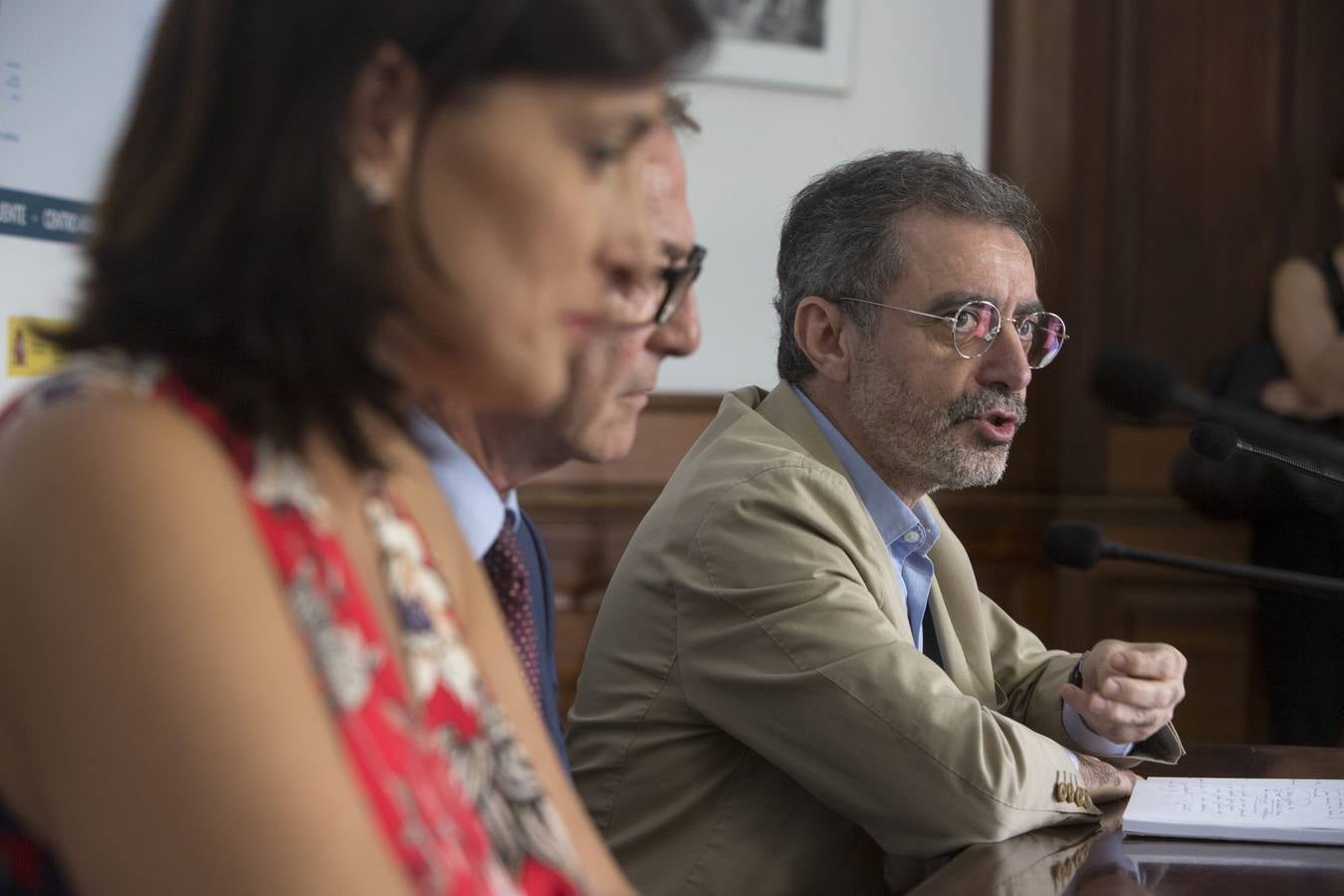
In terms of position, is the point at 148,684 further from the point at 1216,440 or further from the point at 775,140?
the point at 775,140

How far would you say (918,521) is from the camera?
1.91 meters

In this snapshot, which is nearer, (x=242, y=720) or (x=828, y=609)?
(x=242, y=720)

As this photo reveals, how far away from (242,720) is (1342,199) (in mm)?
3267

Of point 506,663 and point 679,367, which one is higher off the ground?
point 506,663

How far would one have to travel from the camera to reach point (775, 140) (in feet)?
11.4

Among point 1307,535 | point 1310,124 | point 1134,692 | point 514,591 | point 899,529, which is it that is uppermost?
point 1310,124

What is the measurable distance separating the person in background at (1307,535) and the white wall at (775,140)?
2.64 feet

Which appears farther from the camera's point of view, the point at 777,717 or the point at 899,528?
the point at 899,528

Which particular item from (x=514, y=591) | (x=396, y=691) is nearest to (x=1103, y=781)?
(x=514, y=591)

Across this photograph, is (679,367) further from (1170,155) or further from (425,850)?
(425,850)

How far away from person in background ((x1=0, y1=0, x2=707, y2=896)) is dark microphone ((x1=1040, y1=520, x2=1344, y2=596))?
3.38 feet

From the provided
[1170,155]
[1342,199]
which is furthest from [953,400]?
[1170,155]

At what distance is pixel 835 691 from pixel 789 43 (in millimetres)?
2301

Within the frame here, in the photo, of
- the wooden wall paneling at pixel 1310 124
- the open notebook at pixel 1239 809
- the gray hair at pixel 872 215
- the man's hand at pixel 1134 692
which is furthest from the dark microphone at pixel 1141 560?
the wooden wall paneling at pixel 1310 124
